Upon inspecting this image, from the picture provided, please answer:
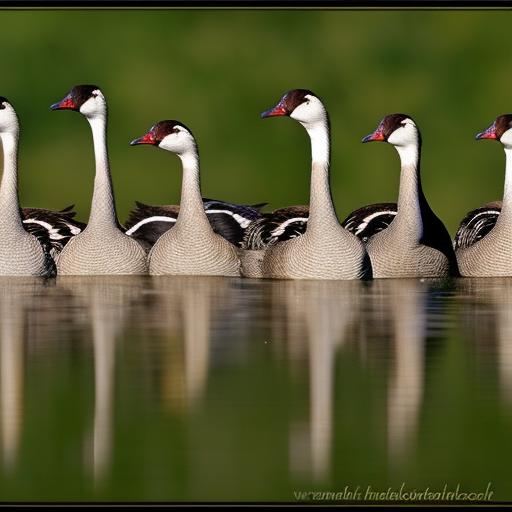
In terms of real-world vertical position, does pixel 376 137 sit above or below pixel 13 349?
above

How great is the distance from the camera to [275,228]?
59.6 ft

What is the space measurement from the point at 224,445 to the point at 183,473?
1.85 feet

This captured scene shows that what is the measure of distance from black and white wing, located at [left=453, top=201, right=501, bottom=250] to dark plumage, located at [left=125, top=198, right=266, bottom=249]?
82.2 inches

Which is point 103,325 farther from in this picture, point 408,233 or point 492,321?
point 408,233

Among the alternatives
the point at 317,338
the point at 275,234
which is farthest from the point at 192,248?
the point at 317,338

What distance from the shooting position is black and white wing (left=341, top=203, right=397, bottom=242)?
61.5ft

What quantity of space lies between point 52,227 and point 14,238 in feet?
3.84

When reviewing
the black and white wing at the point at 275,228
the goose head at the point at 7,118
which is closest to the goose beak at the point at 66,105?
the goose head at the point at 7,118

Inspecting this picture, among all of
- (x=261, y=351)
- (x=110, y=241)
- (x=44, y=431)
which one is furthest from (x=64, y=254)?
(x=44, y=431)

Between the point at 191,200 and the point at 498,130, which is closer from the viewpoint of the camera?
the point at 191,200

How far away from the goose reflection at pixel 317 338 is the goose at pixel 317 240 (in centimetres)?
14

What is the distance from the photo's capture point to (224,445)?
29.0 ft

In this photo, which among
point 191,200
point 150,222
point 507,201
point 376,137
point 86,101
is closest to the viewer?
point 191,200

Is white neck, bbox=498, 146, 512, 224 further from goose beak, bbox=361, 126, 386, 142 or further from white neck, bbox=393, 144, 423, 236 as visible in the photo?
goose beak, bbox=361, 126, 386, 142
